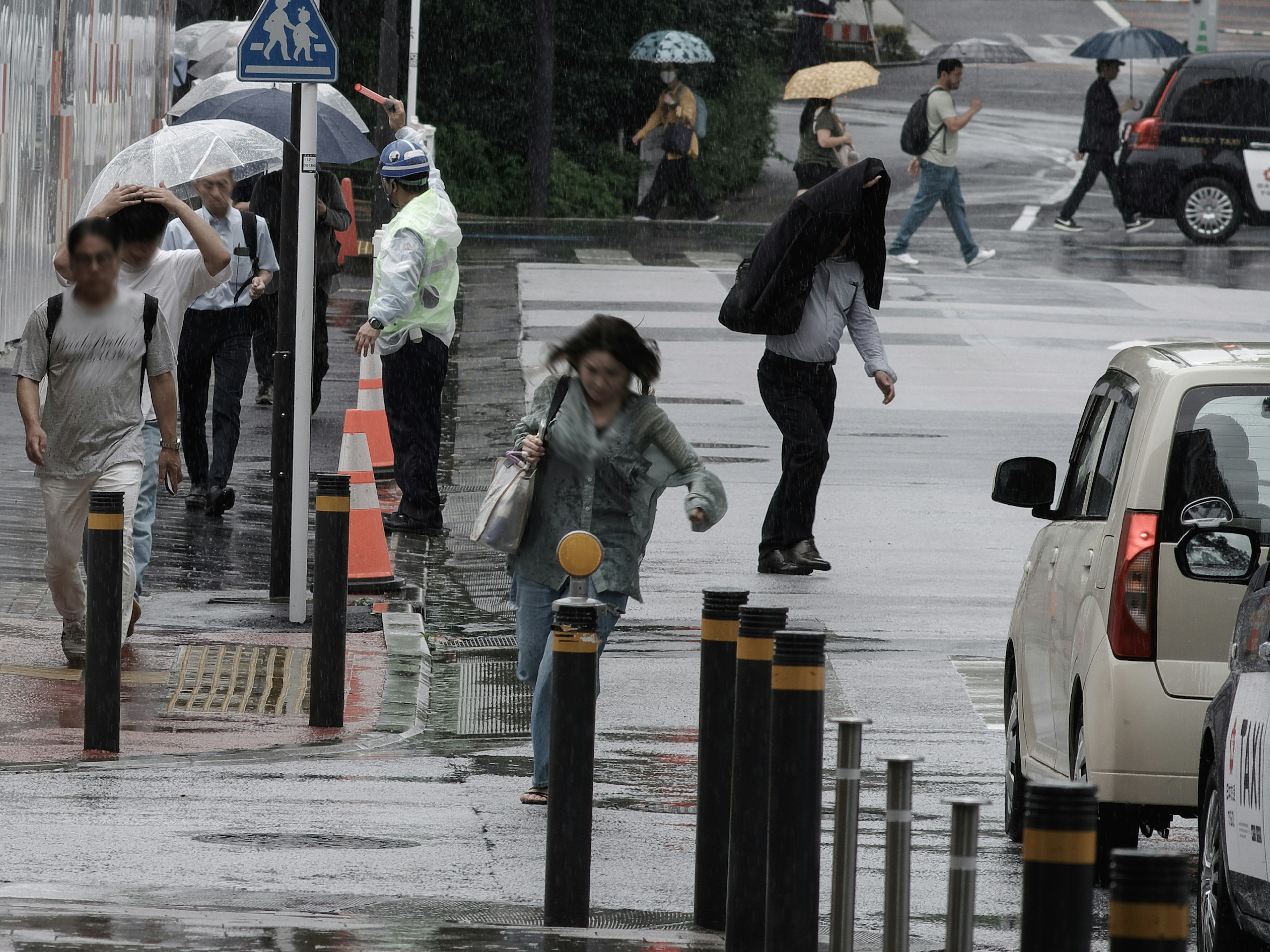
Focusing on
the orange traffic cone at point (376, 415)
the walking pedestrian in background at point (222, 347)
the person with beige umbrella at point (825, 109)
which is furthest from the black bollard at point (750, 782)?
the person with beige umbrella at point (825, 109)

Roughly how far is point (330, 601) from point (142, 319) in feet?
4.53

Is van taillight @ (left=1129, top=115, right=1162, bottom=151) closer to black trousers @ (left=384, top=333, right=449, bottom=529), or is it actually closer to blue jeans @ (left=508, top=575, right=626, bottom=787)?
black trousers @ (left=384, top=333, right=449, bottom=529)

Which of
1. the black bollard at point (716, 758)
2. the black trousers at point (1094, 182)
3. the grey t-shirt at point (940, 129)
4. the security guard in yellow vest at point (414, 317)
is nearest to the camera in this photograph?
the black bollard at point (716, 758)

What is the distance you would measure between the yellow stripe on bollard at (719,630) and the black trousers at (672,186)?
2508cm

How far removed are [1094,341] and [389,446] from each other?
26.7ft

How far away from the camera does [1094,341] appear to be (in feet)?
65.4

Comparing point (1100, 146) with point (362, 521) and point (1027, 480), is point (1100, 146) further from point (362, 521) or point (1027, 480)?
point (1027, 480)

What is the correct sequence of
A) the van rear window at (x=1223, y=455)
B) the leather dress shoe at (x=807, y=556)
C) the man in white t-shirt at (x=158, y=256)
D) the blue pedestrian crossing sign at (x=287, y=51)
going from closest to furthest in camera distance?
the van rear window at (x=1223, y=455), the man in white t-shirt at (x=158, y=256), the blue pedestrian crossing sign at (x=287, y=51), the leather dress shoe at (x=807, y=556)

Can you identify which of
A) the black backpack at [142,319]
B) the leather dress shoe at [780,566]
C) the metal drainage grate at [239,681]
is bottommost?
the metal drainage grate at [239,681]

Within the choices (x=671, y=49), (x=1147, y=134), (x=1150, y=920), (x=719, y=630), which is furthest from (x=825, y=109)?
(x=1150, y=920)

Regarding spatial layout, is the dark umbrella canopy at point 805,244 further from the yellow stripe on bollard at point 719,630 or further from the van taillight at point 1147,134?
the van taillight at point 1147,134

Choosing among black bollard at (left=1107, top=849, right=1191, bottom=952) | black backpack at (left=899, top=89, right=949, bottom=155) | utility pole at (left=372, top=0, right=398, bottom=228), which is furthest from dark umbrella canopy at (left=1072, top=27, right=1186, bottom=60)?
black bollard at (left=1107, top=849, right=1191, bottom=952)

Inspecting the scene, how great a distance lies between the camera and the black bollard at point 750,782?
5.49 meters

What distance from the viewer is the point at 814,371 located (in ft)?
37.9
